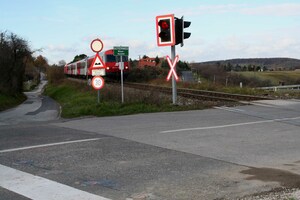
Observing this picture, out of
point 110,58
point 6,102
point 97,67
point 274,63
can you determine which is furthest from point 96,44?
point 274,63

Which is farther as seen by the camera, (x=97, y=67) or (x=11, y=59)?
(x=11, y=59)

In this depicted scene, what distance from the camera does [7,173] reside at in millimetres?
6660

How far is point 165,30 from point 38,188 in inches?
445

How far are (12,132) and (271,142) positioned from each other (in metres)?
6.52

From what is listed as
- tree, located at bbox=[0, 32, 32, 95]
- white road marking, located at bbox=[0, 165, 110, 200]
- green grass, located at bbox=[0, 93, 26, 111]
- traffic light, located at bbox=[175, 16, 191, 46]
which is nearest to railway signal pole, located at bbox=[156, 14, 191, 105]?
traffic light, located at bbox=[175, 16, 191, 46]

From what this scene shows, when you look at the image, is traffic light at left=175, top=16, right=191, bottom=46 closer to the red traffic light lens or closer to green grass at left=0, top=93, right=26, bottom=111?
the red traffic light lens

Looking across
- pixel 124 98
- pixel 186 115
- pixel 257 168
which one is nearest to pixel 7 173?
pixel 257 168

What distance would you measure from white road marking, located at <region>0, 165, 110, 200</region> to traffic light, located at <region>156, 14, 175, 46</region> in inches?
413

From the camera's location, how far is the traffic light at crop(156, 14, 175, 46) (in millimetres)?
16094

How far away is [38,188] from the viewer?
229 inches

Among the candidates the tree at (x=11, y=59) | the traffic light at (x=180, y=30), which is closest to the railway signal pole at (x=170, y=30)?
the traffic light at (x=180, y=30)

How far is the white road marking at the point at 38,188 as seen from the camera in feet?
17.8

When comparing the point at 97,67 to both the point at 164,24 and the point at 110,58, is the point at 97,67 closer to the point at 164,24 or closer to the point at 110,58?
the point at 164,24

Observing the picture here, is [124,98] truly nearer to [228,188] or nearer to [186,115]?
[186,115]
